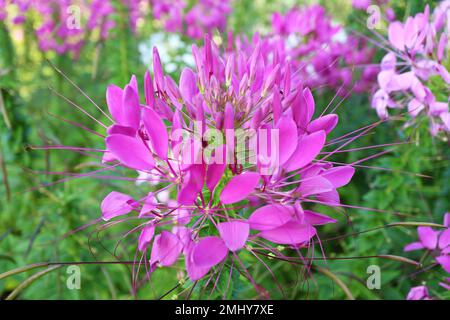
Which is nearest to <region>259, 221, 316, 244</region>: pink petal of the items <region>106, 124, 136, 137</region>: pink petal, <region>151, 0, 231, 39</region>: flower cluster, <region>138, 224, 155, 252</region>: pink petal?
<region>138, 224, 155, 252</region>: pink petal

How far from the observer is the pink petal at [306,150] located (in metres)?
0.74

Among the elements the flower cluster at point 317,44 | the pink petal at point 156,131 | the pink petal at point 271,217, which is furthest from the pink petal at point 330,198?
the flower cluster at point 317,44

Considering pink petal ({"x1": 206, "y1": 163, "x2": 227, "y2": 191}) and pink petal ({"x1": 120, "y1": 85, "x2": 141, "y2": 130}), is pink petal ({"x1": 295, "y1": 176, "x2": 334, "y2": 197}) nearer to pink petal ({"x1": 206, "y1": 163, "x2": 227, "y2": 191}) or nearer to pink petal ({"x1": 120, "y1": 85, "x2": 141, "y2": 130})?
pink petal ({"x1": 206, "y1": 163, "x2": 227, "y2": 191})

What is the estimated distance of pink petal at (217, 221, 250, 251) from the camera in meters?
0.70

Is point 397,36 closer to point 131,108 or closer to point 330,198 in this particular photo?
point 330,198

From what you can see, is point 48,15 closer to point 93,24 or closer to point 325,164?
point 93,24

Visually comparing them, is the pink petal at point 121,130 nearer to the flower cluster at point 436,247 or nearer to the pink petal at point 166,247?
the pink petal at point 166,247

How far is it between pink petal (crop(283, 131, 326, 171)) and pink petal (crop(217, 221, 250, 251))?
0.14 meters

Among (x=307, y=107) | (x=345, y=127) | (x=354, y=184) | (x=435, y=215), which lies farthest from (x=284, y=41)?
(x=307, y=107)

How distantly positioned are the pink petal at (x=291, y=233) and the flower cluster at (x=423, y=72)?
58 cm

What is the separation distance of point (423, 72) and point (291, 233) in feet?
2.57

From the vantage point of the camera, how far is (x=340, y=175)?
795mm

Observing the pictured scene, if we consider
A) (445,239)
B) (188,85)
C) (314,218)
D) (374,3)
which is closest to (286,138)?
(314,218)
